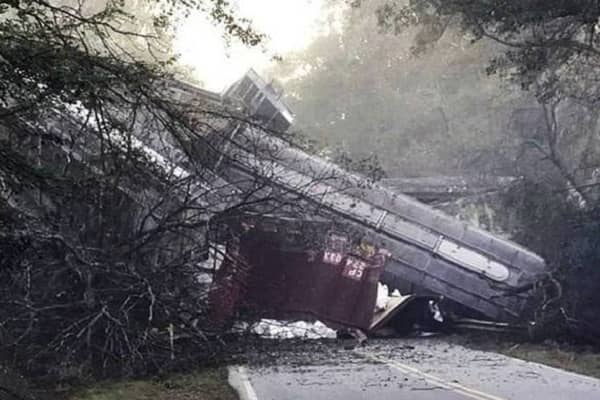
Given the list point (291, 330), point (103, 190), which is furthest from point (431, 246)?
point (103, 190)

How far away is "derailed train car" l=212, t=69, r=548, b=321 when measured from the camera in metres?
16.8

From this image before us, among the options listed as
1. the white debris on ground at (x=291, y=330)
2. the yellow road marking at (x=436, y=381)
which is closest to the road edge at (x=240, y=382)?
the yellow road marking at (x=436, y=381)

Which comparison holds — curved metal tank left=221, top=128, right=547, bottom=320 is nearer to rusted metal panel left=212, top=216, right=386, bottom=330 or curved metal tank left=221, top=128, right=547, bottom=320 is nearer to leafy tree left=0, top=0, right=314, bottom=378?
rusted metal panel left=212, top=216, right=386, bottom=330

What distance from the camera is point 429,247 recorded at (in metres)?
17.4

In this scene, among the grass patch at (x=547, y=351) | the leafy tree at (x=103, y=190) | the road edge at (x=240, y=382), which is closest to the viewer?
the leafy tree at (x=103, y=190)

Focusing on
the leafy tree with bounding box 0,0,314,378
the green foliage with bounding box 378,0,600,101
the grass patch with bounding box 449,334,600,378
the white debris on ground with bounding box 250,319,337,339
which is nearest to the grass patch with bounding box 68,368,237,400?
the leafy tree with bounding box 0,0,314,378

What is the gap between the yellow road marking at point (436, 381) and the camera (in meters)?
9.32

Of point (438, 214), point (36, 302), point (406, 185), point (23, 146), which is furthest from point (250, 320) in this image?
point (406, 185)

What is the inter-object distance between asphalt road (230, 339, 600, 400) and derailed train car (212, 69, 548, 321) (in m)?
3.21

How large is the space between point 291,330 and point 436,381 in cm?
564

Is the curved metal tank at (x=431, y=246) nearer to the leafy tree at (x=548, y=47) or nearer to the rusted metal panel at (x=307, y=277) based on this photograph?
the rusted metal panel at (x=307, y=277)

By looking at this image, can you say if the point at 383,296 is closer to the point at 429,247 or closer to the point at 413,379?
the point at 429,247

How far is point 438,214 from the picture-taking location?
59.1ft

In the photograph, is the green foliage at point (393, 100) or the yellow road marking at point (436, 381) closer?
the yellow road marking at point (436, 381)
